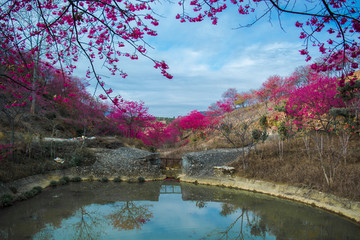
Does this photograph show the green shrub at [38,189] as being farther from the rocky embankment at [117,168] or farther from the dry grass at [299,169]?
the dry grass at [299,169]

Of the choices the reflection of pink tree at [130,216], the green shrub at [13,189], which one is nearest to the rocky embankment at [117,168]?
the green shrub at [13,189]

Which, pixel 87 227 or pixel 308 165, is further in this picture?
pixel 308 165

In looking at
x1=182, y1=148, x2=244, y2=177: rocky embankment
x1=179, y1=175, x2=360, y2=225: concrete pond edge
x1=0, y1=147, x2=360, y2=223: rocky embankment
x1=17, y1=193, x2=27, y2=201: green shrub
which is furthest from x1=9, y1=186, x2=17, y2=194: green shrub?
x1=182, y1=148, x2=244, y2=177: rocky embankment

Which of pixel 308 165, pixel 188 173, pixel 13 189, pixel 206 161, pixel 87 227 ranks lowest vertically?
pixel 87 227

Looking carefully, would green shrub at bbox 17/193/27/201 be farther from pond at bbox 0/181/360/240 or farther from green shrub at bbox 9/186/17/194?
green shrub at bbox 9/186/17/194

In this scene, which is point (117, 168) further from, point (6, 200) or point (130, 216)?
point (130, 216)

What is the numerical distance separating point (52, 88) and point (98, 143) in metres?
8.66

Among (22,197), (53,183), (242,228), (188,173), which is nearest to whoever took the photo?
(242,228)

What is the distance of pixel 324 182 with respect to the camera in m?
8.38

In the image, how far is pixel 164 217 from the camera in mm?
7055

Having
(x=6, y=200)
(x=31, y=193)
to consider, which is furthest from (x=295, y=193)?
(x=6, y=200)

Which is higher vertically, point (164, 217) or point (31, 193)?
point (31, 193)

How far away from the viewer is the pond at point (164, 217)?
588 cm

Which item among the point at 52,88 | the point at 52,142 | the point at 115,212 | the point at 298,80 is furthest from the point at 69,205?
the point at 298,80
